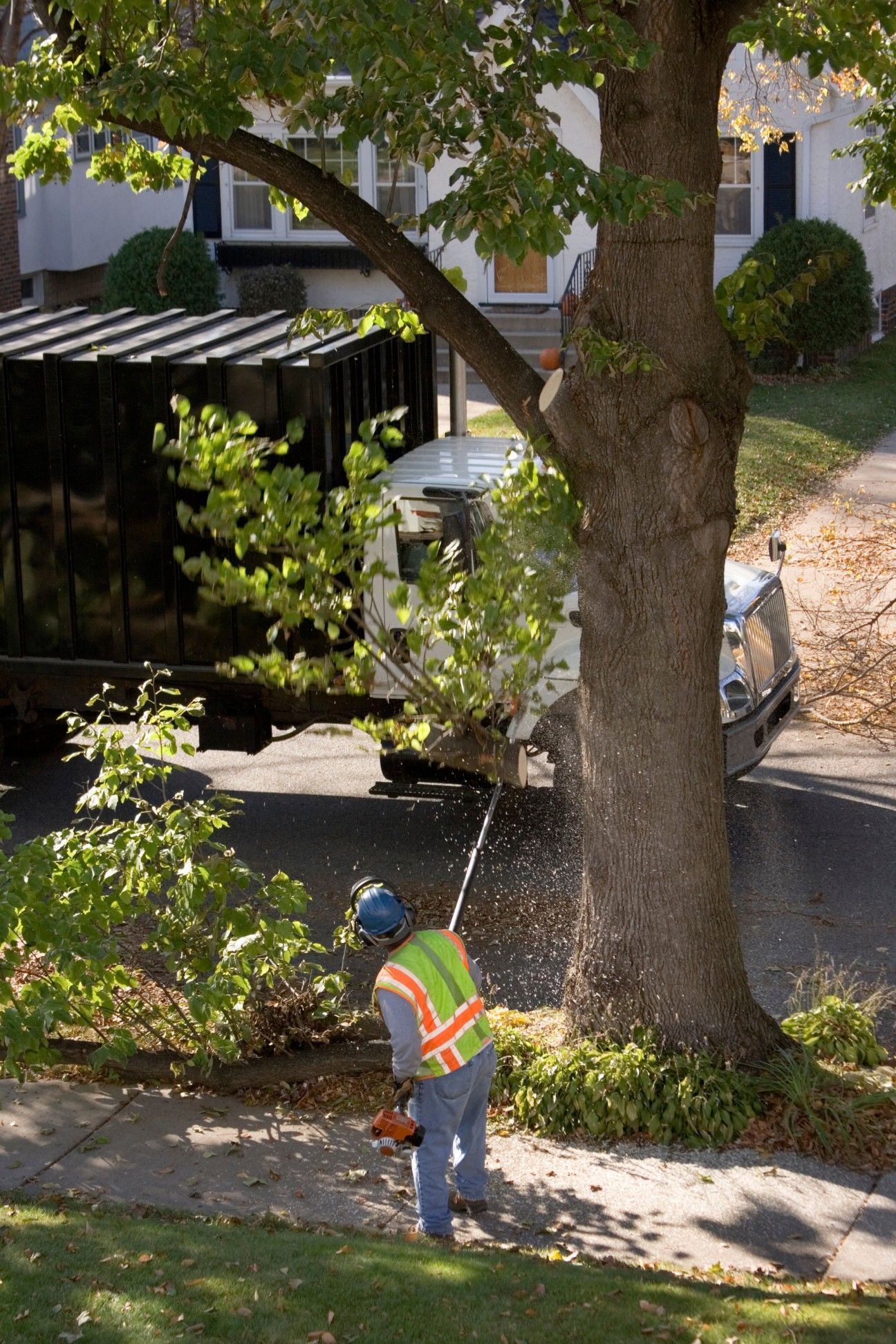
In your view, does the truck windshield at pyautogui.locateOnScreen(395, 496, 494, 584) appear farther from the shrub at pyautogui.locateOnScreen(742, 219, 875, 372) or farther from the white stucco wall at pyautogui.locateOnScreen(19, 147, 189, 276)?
the white stucco wall at pyautogui.locateOnScreen(19, 147, 189, 276)

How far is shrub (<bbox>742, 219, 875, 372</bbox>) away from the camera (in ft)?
76.9

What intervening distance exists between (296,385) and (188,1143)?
4.36 m

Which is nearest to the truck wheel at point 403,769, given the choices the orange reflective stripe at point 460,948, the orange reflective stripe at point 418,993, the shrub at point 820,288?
the orange reflective stripe at point 460,948

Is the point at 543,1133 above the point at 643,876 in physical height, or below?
below

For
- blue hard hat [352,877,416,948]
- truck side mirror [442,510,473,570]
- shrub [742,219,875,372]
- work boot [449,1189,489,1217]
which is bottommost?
work boot [449,1189,489,1217]

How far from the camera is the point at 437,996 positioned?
17.8ft

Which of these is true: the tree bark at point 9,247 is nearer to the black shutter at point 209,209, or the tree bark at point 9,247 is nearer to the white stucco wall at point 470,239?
the white stucco wall at point 470,239

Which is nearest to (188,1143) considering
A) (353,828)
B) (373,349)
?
(353,828)

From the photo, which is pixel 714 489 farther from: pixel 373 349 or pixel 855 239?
pixel 855 239

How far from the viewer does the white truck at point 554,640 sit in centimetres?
→ 898

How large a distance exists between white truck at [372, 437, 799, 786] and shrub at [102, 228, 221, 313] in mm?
16160

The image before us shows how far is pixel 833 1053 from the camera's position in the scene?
674 cm

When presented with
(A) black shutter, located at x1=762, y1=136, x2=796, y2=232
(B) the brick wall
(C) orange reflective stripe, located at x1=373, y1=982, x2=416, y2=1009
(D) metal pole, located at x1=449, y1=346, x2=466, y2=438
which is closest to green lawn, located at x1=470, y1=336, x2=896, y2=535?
(A) black shutter, located at x1=762, y1=136, x2=796, y2=232

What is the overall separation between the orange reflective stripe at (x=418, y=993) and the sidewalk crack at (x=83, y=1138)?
1.79 m
